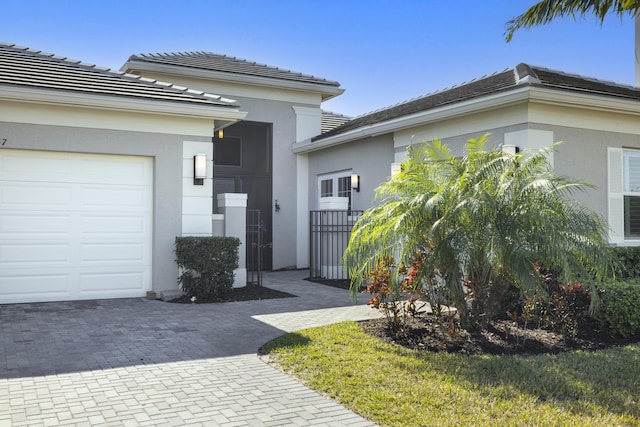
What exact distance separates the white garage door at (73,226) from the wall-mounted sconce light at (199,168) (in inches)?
30.4

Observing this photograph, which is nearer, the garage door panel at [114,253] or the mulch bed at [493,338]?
the mulch bed at [493,338]

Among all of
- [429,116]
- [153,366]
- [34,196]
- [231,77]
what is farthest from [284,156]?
[153,366]

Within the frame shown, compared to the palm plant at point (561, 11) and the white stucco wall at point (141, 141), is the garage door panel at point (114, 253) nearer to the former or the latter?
the white stucco wall at point (141, 141)

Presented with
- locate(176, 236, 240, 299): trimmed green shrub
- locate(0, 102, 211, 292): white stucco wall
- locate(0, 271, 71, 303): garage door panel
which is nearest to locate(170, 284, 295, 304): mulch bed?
locate(176, 236, 240, 299): trimmed green shrub

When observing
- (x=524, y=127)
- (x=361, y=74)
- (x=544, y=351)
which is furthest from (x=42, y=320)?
(x=361, y=74)

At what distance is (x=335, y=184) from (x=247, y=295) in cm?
508

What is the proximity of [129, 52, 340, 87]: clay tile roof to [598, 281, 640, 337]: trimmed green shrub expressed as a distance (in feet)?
34.0

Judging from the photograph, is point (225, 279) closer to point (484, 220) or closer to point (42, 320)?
point (42, 320)

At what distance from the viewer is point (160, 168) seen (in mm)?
9977

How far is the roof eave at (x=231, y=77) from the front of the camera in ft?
45.2

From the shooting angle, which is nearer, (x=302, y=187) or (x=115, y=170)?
(x=115, y=170)

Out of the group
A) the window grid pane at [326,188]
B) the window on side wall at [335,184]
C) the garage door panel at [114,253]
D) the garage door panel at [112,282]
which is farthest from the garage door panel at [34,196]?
the window grid pane at [326,188]

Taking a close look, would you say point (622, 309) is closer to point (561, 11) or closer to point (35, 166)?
point (561, 11)

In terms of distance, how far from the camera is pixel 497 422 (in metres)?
4.17
